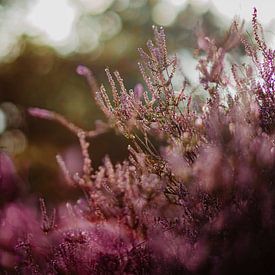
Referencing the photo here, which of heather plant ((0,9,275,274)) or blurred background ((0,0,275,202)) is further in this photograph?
blurred background ((0,0,275,202))

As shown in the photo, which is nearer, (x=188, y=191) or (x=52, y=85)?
(x=188, y=191)

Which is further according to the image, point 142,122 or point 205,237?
point 142,122

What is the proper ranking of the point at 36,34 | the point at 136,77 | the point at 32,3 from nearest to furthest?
the point at 36,34 < the point at 136,77 < the point at 32,3

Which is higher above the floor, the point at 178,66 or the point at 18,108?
the point at 18,108

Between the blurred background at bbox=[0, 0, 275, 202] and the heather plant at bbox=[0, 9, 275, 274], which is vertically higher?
the blurred background at bbox=[0, 0, 275, 202]

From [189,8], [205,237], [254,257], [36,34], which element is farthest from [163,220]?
[189,8]

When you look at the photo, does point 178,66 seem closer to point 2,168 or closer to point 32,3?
point 2,168

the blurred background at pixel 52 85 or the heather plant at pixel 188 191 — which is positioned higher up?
the blurred background at pixel 52 85

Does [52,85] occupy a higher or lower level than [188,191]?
higher
